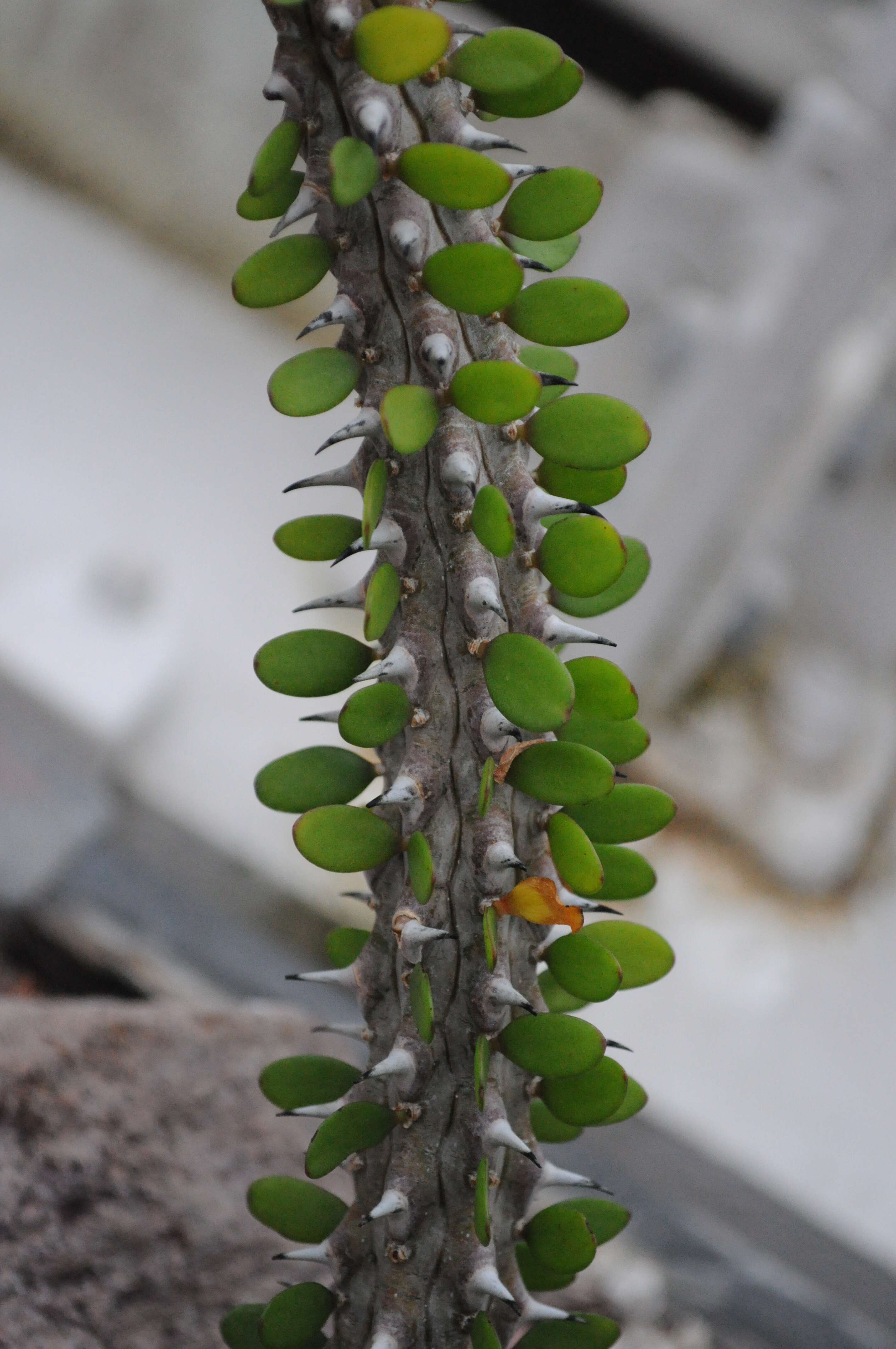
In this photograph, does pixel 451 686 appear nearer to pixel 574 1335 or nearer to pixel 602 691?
pixel 602 691

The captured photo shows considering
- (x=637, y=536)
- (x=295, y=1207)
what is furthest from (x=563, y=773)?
(x=637, y=536)

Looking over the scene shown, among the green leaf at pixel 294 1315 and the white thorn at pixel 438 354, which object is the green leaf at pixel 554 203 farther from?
the green leaf at pixel 294 1315

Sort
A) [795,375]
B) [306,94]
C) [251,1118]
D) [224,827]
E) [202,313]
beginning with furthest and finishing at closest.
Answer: [202,313], [795,375], [224,827], [251,1118], [306,94]

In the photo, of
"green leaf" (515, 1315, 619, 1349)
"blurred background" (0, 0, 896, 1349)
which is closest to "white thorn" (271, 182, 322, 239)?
"green leaf" (515, 1315, 619, 1349)

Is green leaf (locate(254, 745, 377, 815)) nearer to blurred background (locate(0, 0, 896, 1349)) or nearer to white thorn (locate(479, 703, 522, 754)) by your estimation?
white thorn (locate(479, 703, 522, 754))

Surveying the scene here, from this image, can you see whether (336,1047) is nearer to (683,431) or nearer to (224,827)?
(224,827)

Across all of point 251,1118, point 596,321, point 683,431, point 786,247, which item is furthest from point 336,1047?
point 786,247
